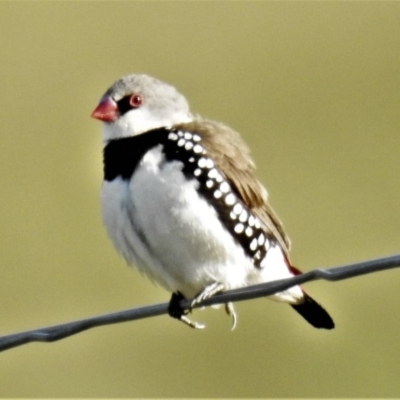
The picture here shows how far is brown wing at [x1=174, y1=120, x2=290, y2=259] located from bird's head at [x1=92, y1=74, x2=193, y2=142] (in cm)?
15

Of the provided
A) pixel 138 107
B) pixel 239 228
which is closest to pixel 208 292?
Result: pixel 239 228

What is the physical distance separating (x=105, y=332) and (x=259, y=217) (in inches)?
161

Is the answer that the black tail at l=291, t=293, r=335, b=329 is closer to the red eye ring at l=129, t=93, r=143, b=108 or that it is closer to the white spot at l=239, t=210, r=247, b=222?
the white spot at l=239, t=210, r=247, b=222

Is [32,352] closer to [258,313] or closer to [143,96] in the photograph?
[258,313]

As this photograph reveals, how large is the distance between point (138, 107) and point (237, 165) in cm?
63

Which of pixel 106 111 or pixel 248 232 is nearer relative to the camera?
pixel 248 232

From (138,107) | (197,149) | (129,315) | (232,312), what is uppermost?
(138,107)

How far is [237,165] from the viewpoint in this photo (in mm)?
7312

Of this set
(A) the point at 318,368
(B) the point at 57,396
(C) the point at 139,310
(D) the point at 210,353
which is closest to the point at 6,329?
(B) the point at 57,396

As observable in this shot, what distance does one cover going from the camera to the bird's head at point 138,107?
24.3ft

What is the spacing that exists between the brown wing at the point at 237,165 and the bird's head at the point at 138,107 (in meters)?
0.15

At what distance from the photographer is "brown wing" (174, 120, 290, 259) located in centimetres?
720

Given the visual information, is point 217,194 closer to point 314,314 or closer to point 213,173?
point 213,173

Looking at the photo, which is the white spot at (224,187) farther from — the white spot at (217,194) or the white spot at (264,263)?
the white spot at (264,263)
